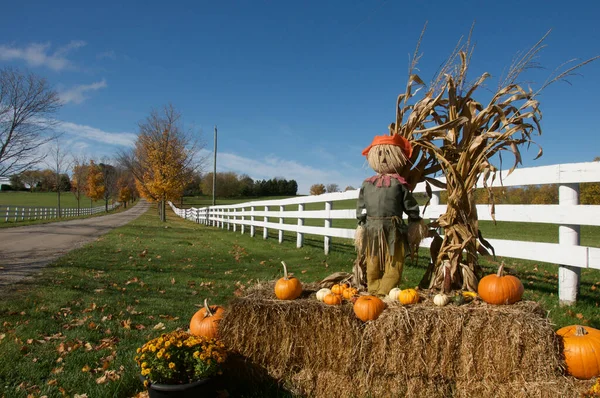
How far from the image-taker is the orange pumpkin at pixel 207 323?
291cm

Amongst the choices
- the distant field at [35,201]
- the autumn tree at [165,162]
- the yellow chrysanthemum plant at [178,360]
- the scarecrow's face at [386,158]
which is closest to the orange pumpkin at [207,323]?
the yellow chrysanthemum plant at [178,360]

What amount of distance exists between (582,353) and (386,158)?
75.1 inches

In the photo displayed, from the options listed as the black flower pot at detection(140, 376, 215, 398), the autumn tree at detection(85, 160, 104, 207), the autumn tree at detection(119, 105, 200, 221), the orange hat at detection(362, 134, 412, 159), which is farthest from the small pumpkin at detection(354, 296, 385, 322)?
the autumn tree at detection(85, 160, 104, 207)

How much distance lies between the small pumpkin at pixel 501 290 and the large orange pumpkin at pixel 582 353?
395 mm

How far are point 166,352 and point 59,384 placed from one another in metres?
1.10

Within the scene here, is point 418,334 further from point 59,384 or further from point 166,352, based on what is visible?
point 59,384

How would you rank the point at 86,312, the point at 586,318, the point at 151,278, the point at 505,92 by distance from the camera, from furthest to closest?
1. the point at 151,278
2. the point at 86,312
3. the point at 586,318
4. the point at 505,92

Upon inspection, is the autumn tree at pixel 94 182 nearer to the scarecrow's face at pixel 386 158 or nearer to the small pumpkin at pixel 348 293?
the scarecrow's face at pixel 386 158

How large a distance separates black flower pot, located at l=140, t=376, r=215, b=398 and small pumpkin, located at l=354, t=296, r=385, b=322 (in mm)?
1074

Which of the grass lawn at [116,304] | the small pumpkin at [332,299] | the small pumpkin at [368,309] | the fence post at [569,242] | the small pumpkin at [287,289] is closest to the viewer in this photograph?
the small pumpkin at [368,309]

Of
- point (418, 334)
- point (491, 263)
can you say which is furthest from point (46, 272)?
point (491, 263)

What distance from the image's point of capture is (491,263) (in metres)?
7.21

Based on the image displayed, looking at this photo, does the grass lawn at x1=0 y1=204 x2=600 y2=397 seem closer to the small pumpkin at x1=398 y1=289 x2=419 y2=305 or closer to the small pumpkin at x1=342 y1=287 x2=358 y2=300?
the small pumpkin at x1=342 y1=287 x2=358 y2=300

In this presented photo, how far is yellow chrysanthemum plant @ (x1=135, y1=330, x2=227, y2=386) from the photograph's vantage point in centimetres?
238
